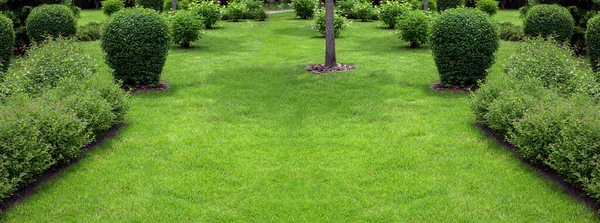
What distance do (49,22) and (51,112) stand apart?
11003 mm

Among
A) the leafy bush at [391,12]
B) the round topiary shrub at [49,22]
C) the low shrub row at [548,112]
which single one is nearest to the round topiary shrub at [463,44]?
the low shrub row at [548,112]

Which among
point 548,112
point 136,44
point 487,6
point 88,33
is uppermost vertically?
point 487,6

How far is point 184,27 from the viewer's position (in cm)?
1797

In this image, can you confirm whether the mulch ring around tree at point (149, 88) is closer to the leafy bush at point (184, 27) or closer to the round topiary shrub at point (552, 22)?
the leafy bush at point (184, 27)

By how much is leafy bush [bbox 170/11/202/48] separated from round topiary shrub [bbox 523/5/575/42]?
10091mm

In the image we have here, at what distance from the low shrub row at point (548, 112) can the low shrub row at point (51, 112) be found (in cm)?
582

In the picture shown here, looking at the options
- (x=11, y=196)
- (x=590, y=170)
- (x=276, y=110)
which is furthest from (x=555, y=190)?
(x=11, y=196)

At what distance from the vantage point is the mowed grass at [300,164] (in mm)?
6172

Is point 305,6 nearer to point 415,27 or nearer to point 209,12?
point 209,12

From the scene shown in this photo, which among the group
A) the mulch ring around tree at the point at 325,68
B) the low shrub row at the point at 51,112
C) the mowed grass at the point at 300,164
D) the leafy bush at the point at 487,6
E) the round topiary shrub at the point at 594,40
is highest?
the leafy bush at the point at 487,6

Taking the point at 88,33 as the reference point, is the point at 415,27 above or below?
above

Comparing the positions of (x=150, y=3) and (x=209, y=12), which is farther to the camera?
(x=150, y=3)

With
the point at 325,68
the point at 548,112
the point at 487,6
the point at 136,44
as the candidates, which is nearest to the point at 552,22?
the point at 325,68

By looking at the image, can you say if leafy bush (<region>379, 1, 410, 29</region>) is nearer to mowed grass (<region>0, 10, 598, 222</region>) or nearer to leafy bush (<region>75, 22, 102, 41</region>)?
mowed grass (<region>0, 10, 598, 222</region>)
